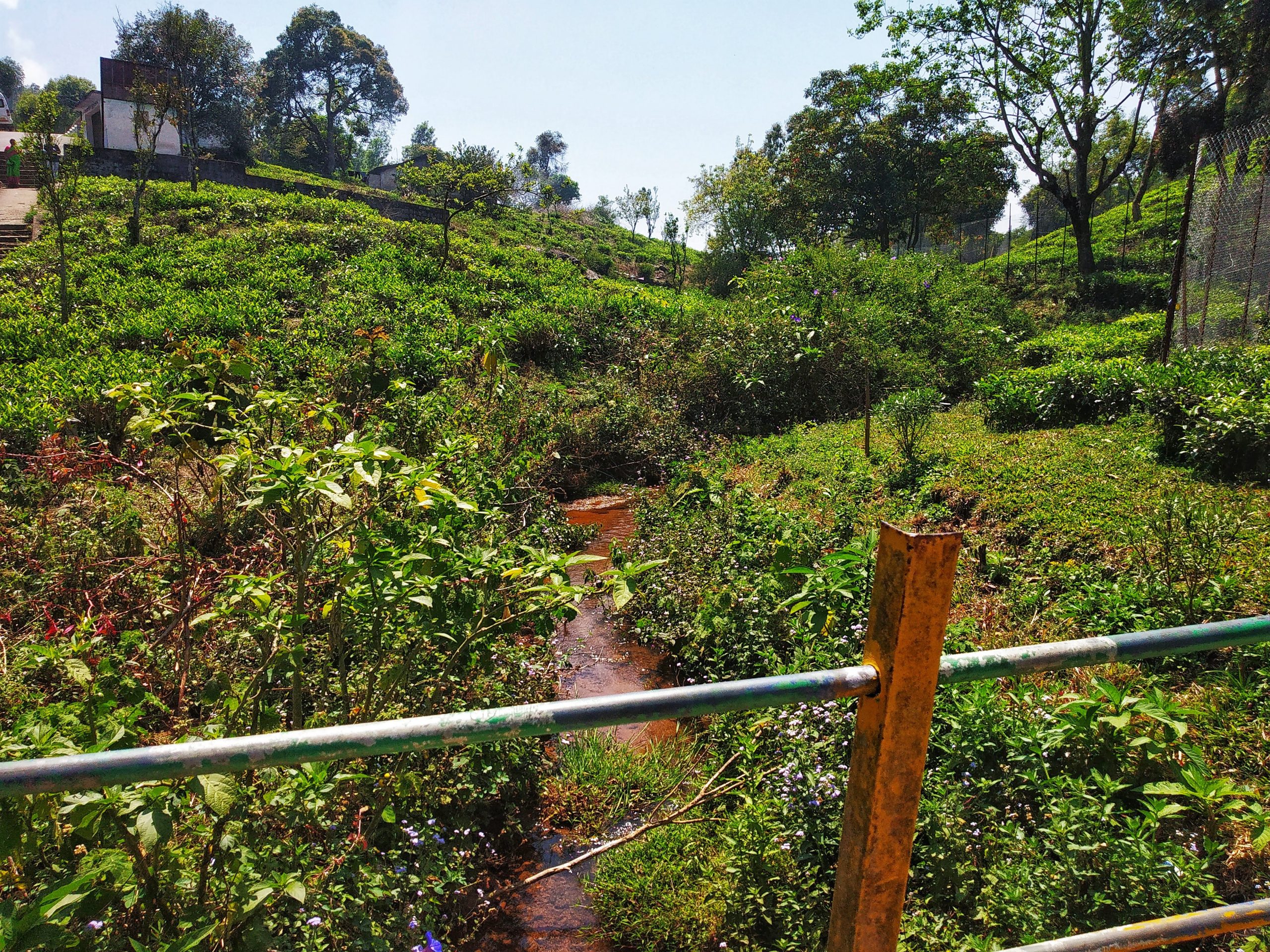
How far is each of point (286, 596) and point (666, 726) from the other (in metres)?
2.22

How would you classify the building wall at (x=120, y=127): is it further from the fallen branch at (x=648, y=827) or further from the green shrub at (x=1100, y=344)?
the fallen branch at (x=648, y=827)

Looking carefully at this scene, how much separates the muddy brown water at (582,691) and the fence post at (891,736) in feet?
Answer: 4.92

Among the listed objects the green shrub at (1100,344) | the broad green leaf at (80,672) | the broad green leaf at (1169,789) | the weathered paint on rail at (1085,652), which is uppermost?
the green shrub at (1100,344)

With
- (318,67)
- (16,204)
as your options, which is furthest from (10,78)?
(16,204)

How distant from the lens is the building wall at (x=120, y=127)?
104 feet

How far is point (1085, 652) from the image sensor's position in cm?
99

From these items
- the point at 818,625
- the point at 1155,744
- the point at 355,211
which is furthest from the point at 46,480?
the point at 355,211

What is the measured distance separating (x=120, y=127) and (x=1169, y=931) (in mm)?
42300

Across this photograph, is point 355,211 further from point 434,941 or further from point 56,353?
point 434,941

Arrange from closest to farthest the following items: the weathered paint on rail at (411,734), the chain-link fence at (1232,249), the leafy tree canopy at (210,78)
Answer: the weathered paint on rail at (411,734) → the chain-link fence at (1232,249) → the leafy tree canopy at (210,78)

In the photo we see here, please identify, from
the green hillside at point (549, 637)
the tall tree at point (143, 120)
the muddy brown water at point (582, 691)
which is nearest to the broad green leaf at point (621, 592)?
the green hillside at point (549, 637)

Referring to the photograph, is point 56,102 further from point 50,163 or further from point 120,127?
point 120,127

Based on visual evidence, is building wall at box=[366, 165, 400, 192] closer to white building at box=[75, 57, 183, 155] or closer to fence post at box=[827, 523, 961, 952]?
white building at box=[75, 57, 183, 155]

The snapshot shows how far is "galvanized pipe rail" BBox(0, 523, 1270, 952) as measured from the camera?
82 centimetres
